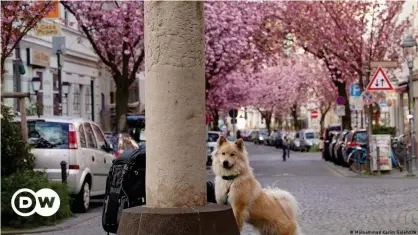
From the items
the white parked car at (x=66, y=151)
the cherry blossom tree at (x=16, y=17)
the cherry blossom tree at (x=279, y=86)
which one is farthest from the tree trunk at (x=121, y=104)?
the cherry blossom tree at (x=279, y=86)

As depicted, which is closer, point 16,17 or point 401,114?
point 16,17

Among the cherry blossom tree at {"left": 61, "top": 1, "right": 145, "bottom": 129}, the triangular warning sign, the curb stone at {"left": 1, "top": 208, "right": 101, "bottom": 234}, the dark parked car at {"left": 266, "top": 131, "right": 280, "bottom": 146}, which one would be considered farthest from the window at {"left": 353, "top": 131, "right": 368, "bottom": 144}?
the dark parked car at {"left": 266, "top": 131, "right": 280, "bottom": 146}

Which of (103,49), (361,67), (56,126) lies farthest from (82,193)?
(361,67)

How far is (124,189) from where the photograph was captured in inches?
408

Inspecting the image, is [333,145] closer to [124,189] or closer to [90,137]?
[90,137]

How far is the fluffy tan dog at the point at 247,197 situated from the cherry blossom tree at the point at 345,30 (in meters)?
31.3

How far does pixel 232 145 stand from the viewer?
10.4 meters

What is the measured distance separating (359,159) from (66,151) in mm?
15722

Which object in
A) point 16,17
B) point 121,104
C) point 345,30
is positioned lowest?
point 121,104

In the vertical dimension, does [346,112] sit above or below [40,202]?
above

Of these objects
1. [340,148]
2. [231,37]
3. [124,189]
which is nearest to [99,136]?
[124,189]

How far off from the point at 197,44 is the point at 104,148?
12.3m

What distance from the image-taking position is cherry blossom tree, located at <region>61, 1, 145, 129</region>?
31.6 metres

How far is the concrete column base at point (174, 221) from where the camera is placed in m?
6.91
